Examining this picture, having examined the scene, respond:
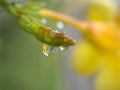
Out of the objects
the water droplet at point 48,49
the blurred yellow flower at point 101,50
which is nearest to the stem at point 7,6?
the water droplet at point 48,49

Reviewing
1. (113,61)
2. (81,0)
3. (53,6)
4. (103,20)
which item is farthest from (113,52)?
(81,0)

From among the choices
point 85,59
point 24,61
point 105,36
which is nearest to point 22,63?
point 24,61

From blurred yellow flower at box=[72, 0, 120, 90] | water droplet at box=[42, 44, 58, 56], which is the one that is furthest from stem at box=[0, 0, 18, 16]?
blurred yellow flower at box=[72, 0, 120, 90]

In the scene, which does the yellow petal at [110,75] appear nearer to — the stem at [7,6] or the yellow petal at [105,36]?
the yellow petal at [105,36]

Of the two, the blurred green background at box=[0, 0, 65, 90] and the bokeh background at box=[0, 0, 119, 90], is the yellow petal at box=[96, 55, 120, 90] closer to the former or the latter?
the bokeh background at box=[0, 0, 119, 90]

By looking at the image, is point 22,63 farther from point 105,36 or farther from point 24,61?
point 105,36

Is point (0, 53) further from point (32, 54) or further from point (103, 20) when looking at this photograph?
point (103, 20)

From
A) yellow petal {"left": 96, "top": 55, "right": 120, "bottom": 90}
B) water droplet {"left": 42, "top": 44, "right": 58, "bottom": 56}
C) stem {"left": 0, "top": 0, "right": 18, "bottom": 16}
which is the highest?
yellow petal {"left": 96, "top": 55, "right": 120, "bottom": 90}

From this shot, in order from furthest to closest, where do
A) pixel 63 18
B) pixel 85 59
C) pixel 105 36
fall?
pixel 85 59
pixel 105 36
pixel 63 18
